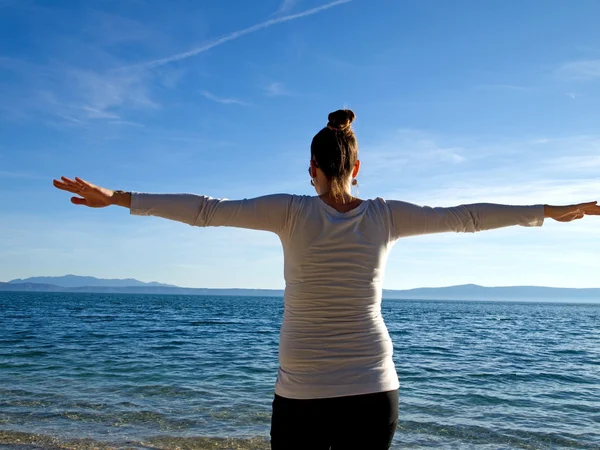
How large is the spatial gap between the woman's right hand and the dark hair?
0.82 metres

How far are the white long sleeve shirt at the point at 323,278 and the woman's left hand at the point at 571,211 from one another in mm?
743

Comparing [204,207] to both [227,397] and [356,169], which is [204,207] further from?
[227,397]

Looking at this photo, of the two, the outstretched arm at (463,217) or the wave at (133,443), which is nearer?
the outstretched arm at (463,217)

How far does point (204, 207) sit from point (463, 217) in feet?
3.43

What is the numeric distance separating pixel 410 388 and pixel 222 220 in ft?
35.5

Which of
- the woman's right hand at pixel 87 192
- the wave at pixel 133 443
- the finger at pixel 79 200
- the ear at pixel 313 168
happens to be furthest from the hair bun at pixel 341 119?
the wave at pixel 133 443

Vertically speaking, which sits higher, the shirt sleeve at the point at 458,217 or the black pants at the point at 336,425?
the shirt sleeve at the point at 458,217

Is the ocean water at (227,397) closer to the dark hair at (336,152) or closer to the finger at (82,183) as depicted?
the finger at (82,183)

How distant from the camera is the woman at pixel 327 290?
6.73 feet

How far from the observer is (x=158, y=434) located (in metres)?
7.80

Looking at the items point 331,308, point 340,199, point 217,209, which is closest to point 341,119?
point 340,199

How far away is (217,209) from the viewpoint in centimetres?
214

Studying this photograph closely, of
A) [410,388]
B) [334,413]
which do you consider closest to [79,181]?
[334,413]

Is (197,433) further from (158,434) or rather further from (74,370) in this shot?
(74,370)
